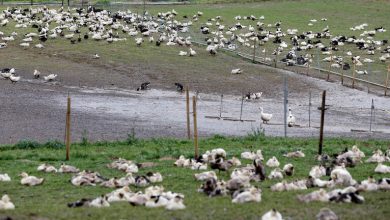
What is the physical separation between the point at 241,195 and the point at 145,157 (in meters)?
7.10

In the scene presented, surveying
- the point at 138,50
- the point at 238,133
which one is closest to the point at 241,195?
the point at 238,133

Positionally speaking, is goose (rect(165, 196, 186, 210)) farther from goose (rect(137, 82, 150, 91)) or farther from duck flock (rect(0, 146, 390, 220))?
goose (rect(137, 82, 150, 91))

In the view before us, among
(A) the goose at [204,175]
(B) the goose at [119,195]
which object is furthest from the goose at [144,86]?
(B) the goose at [119,195]

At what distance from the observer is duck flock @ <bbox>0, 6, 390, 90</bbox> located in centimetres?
4919

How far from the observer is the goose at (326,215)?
13922 millimetres

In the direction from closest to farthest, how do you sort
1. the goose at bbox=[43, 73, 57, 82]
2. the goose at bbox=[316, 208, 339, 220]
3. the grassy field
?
the goose at bbox=[316, 208, 339, 220]
the grassy field
the goose at bbox=[43, 73, 57, 82]

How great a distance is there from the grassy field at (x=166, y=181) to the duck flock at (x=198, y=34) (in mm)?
17795

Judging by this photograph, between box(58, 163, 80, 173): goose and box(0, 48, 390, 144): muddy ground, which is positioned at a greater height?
box(0, 48, 390, 144): muddy ground

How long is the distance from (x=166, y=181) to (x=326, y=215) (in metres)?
4.85

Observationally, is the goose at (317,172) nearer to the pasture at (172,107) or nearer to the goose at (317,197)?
the pasture at (172,107)

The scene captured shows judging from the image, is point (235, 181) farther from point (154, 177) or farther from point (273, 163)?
point (273, 163)

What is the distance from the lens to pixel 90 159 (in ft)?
70.8

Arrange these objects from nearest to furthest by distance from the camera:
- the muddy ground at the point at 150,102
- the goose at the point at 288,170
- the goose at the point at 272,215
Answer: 1. the goose at the point at 272,215
2. the goose at the point at 288,170
3. the muddy ground at the point at 150,102

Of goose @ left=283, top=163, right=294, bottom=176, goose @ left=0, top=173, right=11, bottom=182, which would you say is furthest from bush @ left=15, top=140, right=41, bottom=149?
goose @ left=283, top=163, right=294, bottom=176
